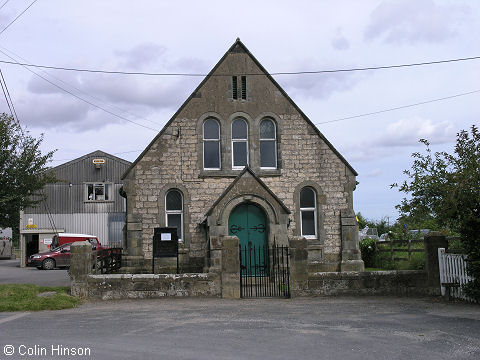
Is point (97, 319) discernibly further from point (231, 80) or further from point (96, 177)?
point (96, 177)

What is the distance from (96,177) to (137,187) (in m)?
22.8

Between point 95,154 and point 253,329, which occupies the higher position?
point 95,154

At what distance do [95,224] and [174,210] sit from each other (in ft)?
75.7

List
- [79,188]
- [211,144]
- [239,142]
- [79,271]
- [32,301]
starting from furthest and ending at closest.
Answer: [79,188]
[239,142]
[211,144]
[79,271]
[32,301]

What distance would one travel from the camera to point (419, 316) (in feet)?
35.8

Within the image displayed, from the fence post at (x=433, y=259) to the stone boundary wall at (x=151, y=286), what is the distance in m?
5.73

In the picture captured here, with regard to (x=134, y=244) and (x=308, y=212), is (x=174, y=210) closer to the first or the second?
(x=134, y=244)

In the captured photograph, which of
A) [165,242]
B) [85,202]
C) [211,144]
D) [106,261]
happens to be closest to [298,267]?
[165,242]

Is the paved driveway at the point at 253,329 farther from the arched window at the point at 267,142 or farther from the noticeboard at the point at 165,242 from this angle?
the arched window at the point at 267,142

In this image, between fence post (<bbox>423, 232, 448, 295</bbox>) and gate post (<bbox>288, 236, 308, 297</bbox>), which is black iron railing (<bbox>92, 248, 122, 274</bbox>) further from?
fence post (<bbox>423, 232, 448, 295</bbox>)

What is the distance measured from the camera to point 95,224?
3984 cm

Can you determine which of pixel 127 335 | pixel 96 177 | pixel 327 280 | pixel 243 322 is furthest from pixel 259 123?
pixel 96 177

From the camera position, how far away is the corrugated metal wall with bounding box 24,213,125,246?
39531 mm

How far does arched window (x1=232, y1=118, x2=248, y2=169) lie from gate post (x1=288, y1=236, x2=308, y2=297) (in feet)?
20.1
